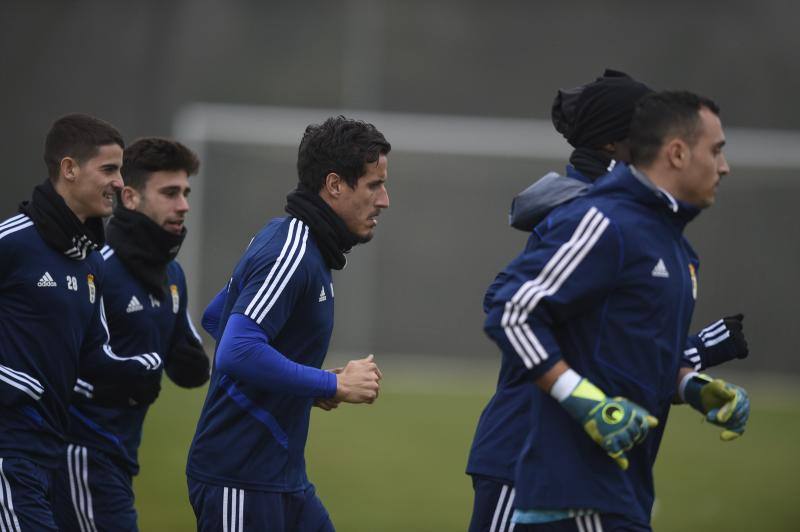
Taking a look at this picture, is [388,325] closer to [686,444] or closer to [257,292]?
[686,444]

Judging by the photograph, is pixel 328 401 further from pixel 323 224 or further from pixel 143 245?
pixel 143 245

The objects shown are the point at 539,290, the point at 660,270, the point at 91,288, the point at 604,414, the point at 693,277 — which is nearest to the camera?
the point at 604,414

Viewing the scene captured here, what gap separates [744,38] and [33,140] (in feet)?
45.0

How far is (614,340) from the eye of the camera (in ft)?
12.2

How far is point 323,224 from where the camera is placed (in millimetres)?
4516

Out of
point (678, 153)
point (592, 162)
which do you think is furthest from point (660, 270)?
point (592, 162)

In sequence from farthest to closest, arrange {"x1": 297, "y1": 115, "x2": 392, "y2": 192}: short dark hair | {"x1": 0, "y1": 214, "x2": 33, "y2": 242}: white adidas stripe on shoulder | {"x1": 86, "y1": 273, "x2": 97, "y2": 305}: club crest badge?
→ {"x1": 86, "y1": 273, "x2": 97, "y2": 305}: club crest badge
{"x1": 0, "y1": 214, "x2": 33, "y2": 242}: white adidas stripe on shoulder
{"x1": 297, "y1": 115, "x2": 392, "y2": 192}: short dark hair

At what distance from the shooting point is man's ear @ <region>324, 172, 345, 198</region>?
4629 mm

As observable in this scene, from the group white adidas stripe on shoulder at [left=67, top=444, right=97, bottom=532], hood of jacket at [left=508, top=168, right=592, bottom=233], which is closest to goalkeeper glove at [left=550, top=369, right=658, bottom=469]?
hood of jacket at [left=508, top=168, right=592, bottom=233]

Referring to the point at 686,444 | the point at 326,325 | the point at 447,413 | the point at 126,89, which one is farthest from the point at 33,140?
the point at 326,325

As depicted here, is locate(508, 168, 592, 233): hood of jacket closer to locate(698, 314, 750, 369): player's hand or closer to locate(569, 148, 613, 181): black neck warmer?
locate(569, 148, 613, 181): black neck warmer

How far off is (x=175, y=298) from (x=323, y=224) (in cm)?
183

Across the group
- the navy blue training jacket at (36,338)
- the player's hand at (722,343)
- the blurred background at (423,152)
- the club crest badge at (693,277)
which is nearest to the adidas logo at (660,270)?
the club crest badge at (693,277)

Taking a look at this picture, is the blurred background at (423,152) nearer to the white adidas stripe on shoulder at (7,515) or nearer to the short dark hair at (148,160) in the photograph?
the short dark hair at (148,160)
